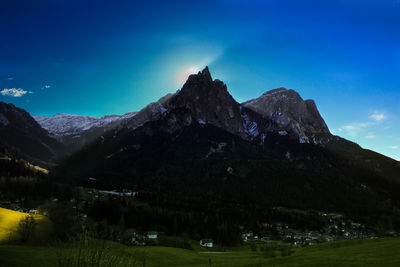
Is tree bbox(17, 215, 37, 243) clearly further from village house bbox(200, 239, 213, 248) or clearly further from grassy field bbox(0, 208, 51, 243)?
village house bbox(200, 239, 213, 248)

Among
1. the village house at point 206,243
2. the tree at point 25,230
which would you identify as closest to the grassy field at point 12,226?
the tree at point 25,230

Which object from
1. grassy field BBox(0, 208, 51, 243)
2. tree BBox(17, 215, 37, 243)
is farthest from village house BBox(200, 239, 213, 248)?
tree BBox(17, 215, 37, 243)

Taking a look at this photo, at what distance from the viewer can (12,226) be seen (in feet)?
A: 272

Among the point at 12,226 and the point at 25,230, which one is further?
the point at 12,226

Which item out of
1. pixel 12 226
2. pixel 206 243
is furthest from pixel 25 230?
pixel 206 243

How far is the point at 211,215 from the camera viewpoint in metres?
168

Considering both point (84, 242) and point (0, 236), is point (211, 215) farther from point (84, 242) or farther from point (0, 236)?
point (84, 242)

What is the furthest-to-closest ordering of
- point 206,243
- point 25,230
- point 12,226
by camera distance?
1. point 206,243
2. point 12,226
3. point 25,230

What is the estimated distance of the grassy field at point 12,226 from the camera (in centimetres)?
7400

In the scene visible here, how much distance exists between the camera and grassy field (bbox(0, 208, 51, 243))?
7400cm

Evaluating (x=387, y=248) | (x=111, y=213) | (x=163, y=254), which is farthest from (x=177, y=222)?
(x=387, y=248)

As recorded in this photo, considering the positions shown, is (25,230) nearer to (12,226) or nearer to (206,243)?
(12,226)

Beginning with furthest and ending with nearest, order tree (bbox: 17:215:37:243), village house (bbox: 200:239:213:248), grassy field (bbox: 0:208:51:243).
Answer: village house (bbox: 200:239:213:248) → tree (bbox: 17:215:37:243) → grassy field (bbox: 0:208:51:243)

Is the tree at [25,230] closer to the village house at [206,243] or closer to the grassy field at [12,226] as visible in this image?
the grassy field at [12,226]
